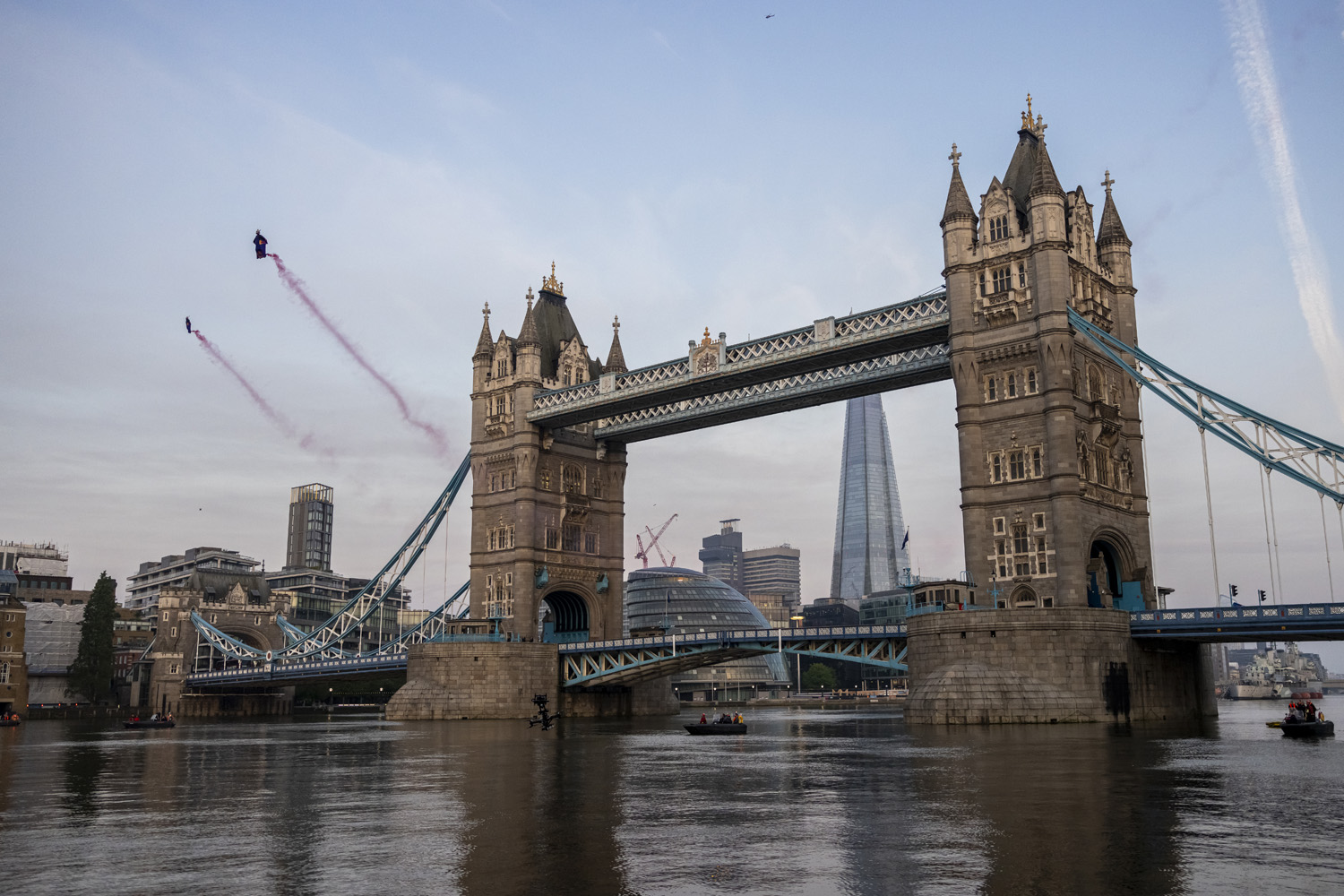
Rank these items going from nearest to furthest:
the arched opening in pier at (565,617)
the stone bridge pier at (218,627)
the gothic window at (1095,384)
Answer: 1. the gothic window at (1095,384)
2. the arched opening in pier at (565,617)
3. the stone bridge pier at (218,627)

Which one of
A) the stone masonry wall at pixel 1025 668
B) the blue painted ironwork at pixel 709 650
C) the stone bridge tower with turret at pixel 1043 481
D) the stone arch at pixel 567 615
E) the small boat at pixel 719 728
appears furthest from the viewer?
the stone arch at pixel 567 615

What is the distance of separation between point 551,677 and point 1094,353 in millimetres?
50520

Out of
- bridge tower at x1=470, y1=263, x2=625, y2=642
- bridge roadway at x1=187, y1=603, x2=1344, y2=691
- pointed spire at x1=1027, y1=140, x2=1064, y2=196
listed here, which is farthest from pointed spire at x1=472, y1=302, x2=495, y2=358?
pointed spire at x1=1027, y1=140, x2=1064, y2=196

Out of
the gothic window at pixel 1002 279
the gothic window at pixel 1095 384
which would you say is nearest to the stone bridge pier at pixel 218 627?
the gothic window at pixel 1002 279

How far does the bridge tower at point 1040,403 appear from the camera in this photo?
220ft

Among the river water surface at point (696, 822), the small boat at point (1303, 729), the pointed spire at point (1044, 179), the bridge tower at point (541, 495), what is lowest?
the small boat at point (1303, 729)

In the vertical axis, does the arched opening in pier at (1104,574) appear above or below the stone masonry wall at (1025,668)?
above

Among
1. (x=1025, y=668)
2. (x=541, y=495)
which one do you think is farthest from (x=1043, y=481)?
(x=541, y=495)

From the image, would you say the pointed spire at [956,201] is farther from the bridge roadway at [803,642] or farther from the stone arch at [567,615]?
the stone arch at [567,615]

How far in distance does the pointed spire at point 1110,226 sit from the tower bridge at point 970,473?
12 centimetres

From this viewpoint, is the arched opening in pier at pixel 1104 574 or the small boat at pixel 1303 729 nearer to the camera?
the small boat at pixel 1303 729

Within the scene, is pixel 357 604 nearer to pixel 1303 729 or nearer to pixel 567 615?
pixel 567 615

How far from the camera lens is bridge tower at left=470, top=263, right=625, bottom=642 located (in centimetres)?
9788

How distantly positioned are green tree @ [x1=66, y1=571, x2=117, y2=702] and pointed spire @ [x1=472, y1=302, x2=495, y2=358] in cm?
6436
